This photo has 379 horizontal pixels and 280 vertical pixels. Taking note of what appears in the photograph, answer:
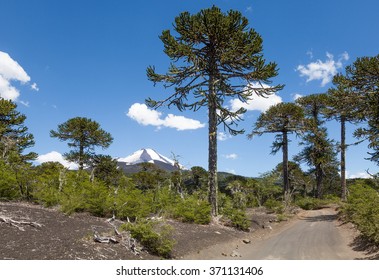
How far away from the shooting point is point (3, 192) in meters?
12.7

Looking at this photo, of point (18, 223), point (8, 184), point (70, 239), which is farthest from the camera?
point (8, 184)

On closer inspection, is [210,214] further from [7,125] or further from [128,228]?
[7,125]

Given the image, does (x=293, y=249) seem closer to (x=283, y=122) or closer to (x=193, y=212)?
(x=193, y=212)

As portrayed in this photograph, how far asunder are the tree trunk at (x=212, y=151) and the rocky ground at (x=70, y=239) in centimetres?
308

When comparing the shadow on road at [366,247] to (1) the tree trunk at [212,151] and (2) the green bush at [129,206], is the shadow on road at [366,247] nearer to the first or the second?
(1) the tree trunk at [212,151]

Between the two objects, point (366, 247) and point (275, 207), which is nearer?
point (366, 247)

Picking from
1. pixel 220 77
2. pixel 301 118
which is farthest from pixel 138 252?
pixel 301 118

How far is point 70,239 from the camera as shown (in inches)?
301

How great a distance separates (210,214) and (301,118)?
14.6 m

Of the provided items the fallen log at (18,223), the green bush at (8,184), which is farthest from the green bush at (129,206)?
the green bush at (8,184)

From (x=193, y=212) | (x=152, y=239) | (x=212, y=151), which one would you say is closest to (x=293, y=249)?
(x=193, y=212)

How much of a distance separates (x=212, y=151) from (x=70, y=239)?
8.99m

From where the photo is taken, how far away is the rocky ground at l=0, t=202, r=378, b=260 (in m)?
6.55

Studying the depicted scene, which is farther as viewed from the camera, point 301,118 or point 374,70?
point 301,118
